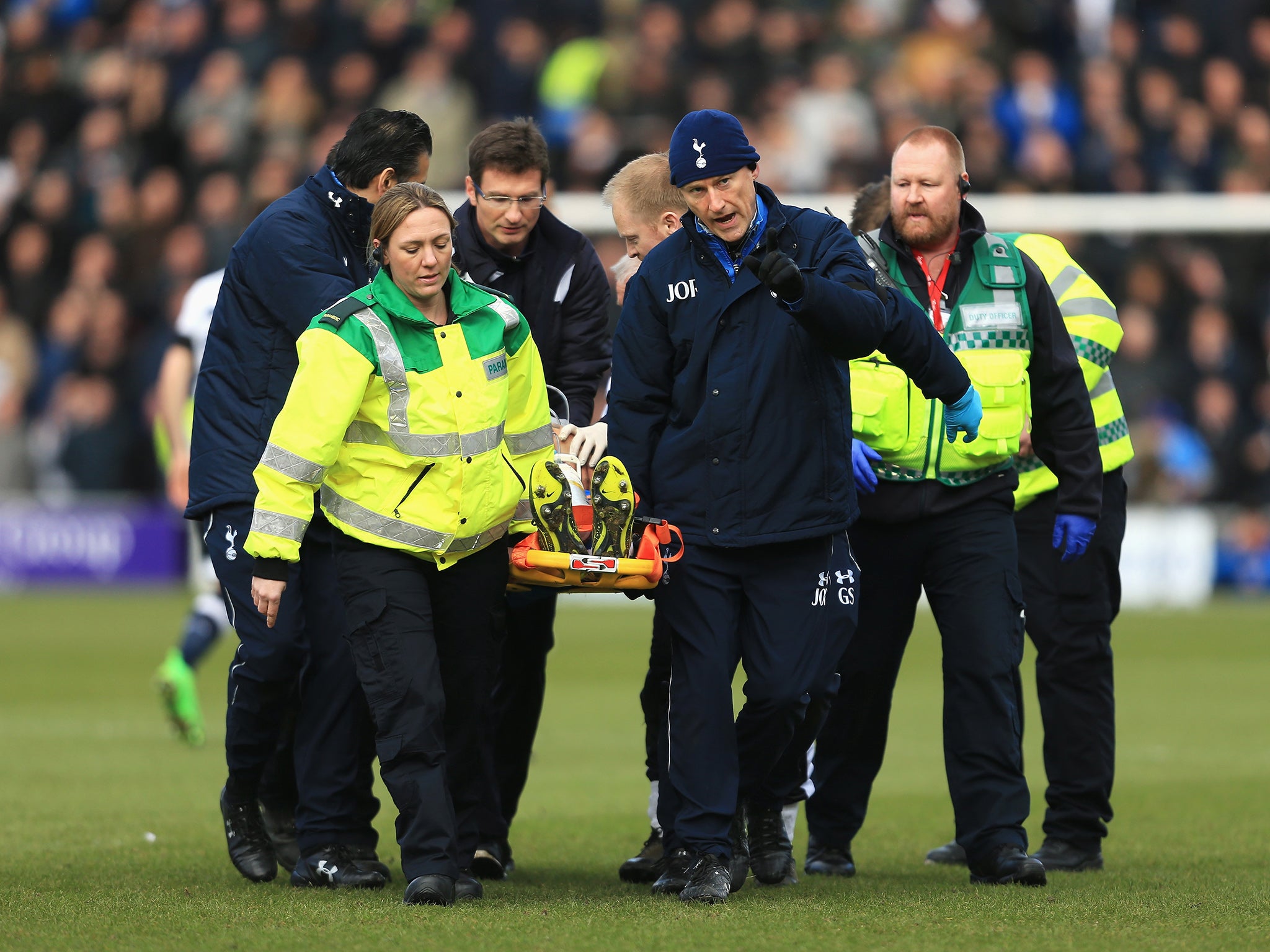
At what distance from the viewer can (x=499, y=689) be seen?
719 cm

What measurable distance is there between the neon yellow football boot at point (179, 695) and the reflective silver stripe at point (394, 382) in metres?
4.48

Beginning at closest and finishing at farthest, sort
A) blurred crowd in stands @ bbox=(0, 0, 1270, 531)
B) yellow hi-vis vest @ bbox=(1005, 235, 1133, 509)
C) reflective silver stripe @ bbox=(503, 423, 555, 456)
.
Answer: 1. reflective silver stripe @ bbox=(503, 423, 555, 456)
2. yellow hi-vis vest @ bbox=(1005, 235, 1133, 509)
3. blurred crowd in stands @ bbox=(0, 0, 1270, 531)

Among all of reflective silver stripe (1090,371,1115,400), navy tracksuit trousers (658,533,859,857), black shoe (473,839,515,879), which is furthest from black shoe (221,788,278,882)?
reflective silver stripe (1090,371,1115,400)

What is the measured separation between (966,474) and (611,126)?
1429cm

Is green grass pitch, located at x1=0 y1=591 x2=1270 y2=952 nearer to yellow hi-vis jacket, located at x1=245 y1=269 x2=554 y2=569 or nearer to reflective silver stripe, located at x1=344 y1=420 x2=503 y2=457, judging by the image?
yellow hi-vis jacket, located at x1=245 y1=269 x2=554 y2=569

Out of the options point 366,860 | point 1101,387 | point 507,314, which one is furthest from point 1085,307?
point 366,860

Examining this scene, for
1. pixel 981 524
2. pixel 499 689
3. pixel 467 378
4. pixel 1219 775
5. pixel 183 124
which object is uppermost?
pixel 183 124

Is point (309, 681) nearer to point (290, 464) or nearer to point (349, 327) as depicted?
point (290, 464)

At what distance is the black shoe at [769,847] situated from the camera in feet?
20.7

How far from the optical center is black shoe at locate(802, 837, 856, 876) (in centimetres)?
666

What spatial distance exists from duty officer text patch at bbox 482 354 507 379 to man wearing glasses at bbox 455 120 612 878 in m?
0.88

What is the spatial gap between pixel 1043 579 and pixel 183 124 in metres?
16.1

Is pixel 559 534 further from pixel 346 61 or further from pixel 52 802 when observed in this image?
pixel 346 61

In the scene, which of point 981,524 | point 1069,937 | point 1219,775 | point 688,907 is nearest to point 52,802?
point 688,907
